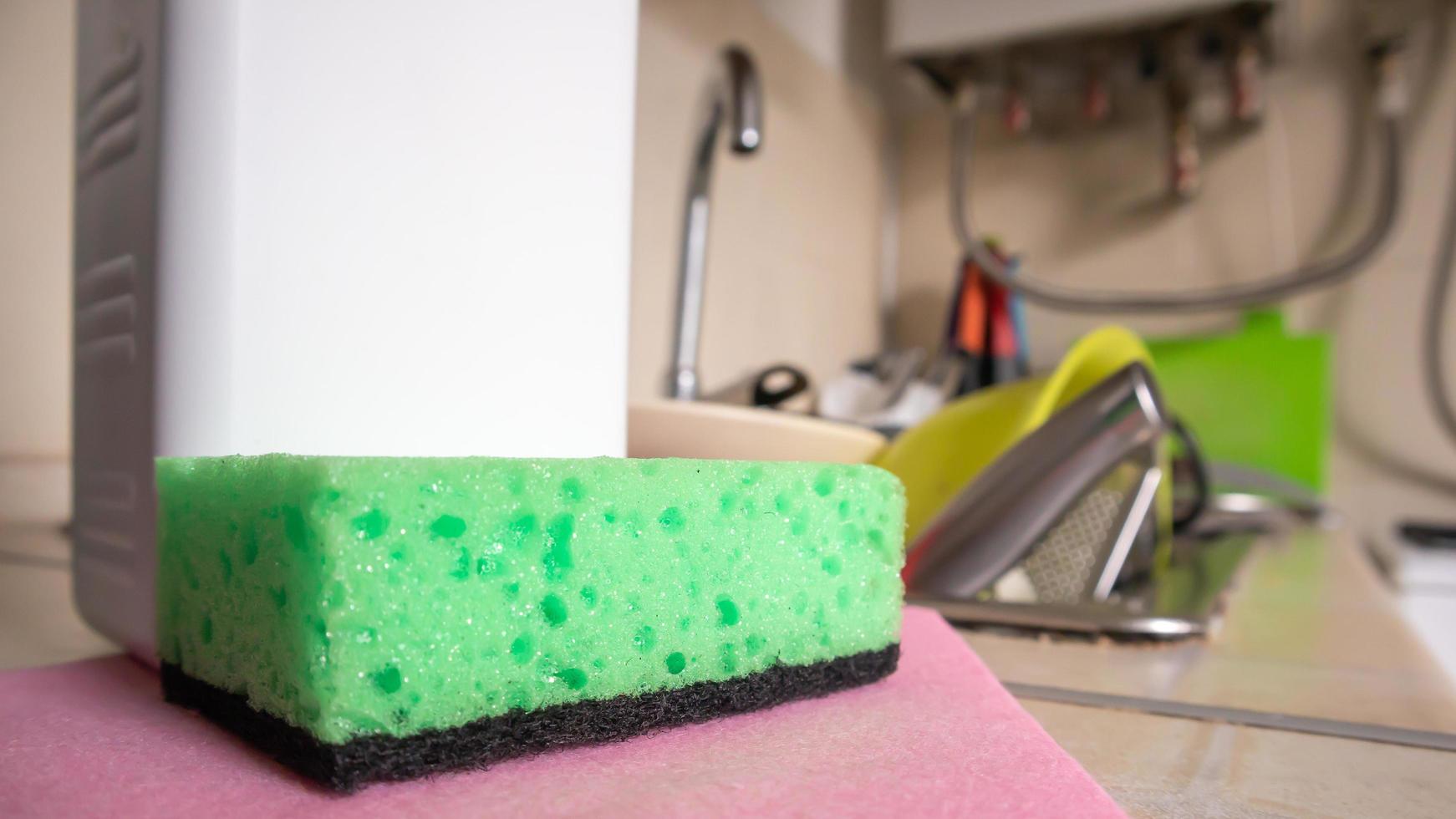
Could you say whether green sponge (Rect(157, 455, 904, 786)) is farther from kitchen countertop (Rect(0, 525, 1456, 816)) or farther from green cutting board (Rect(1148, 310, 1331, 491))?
green cutting board (Rect(1148, 310, 1331, 491))

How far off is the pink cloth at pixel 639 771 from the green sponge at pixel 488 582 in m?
0.01

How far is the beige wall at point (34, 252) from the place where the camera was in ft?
1.90

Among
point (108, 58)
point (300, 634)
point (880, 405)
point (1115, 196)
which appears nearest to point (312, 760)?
point (300, 634)

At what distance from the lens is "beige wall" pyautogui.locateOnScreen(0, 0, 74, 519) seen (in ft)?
1.90

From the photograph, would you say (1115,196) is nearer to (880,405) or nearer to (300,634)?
(880,405)

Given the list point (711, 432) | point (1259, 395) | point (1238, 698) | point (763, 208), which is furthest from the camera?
point (1259, 395)

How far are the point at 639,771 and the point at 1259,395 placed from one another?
1.32m

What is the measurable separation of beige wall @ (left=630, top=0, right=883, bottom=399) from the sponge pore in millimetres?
597

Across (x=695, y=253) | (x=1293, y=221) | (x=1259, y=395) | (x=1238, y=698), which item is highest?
(x=1293, y=221)

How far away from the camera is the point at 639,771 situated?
0.71ft

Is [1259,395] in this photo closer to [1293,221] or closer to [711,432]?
[1293,221]

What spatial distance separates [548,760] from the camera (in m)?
0.22

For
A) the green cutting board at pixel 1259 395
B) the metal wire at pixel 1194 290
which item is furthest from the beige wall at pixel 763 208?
the green cutting board at pixel 1259 395

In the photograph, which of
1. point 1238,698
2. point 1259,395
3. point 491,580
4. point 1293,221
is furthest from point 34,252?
point 1293,221
